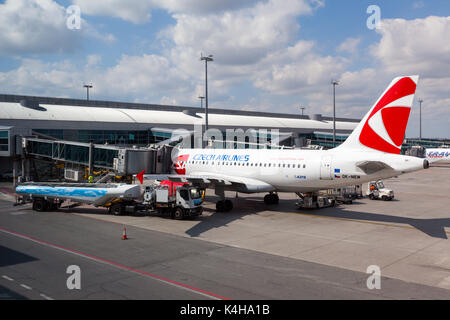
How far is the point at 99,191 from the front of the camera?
29.0 metres

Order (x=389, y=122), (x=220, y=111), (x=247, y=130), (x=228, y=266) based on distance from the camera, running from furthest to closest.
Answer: (x=220, y=111) → (x=247, y=130) → (x=389, y=122) → (x=228, y=266)

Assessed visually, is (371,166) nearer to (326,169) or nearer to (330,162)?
(330,162)

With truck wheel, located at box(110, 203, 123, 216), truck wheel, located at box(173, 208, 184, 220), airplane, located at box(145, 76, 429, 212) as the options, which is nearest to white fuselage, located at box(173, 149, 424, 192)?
airplane, located at box(145, 76, 429, 212)

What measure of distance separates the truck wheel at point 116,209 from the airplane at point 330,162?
350 cm

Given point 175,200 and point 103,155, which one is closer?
point 175,200

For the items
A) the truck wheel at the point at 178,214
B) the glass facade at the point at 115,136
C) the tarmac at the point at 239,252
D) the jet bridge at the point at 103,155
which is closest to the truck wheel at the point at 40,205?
the tarmac at the point at 239,252

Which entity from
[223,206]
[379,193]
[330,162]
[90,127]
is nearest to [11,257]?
[223,206]

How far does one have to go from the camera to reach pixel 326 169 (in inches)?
1050

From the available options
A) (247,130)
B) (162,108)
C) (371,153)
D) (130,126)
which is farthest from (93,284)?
(162,108)

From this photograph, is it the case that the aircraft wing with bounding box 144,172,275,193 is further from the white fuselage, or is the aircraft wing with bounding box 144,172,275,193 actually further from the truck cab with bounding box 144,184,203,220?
the truck cab with bounding box 144,184,203,220

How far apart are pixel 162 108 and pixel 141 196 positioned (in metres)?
63.9

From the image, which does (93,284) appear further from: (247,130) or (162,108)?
(162,108)

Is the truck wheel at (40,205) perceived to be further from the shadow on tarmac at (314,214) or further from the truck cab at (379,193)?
the truck cab at (379,193)

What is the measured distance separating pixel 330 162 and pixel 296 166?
281cm
